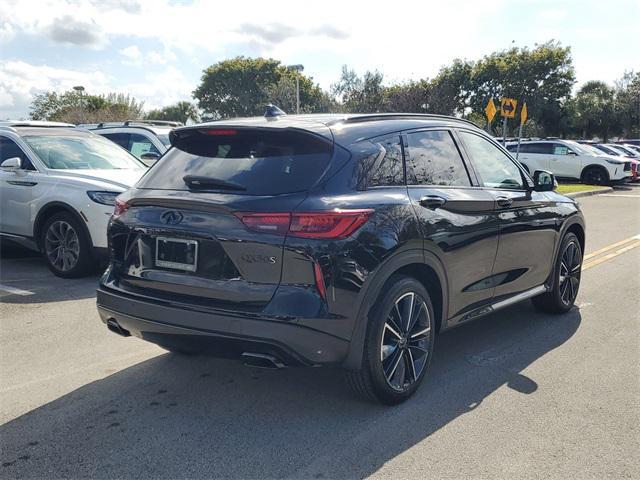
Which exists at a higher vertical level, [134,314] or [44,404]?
[134,314]

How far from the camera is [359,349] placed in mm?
3287

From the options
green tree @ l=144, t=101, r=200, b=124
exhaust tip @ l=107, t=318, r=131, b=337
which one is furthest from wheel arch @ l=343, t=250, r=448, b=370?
green tree @ l=144, t=101, r=200, b=124

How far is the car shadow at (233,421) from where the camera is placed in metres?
2.98

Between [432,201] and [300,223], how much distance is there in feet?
3.63

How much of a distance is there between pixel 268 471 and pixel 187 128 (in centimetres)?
216

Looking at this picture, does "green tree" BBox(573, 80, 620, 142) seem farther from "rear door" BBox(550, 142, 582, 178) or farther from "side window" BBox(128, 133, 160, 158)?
"side window" BBox(128, 133, 160, 158)

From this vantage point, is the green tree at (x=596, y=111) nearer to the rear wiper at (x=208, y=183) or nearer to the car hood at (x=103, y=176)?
the car hood at (x=103, y=176)

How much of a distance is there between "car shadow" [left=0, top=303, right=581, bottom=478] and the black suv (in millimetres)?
295

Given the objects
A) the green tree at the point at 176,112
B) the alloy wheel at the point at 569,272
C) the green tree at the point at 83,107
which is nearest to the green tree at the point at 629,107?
the green tree at the point at 83,107

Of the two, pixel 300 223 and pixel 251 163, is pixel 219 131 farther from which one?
pixel 300 223


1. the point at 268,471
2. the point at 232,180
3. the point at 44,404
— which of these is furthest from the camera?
the point at 44,404

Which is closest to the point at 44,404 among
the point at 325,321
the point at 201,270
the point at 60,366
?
the point at 60,366

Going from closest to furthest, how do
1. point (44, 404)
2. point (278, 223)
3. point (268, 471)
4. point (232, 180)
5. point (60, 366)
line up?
point (268, 471) → point (278, 223) → point (232, 180) → point (44, 404) → point (60, 366)

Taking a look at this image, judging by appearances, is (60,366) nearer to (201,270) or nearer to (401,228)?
(201,270)
